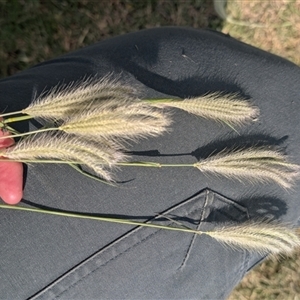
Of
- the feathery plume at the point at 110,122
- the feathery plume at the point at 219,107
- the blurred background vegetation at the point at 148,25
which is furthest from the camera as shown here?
the blurred background vegetation at the point at 148,25

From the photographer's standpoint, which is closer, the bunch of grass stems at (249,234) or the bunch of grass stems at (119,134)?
the bunch of grass stems at (119,134)

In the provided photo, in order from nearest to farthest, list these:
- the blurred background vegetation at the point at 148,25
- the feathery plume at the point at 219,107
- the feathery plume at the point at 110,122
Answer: the feathery plume at the point at 110,122, the feathery plume at the point at 219,107, the blurred background vegetation at the point at 148,25

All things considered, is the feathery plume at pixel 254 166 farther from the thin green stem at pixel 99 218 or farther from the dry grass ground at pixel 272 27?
the dry grass ground at pixel 272 27

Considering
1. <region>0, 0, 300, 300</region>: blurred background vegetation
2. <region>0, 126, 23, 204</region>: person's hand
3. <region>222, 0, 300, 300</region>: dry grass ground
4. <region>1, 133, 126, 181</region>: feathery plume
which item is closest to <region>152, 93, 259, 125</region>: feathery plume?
<region>1, 133, 126, 181</region>: feathery plume

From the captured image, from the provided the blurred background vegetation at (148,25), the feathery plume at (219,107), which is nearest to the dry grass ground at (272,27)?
the blurred background vegetation at (148,25)

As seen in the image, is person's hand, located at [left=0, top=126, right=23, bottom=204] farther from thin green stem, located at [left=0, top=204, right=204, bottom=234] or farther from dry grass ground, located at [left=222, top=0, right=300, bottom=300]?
dry grass ground, located at [left=222, top=0, right=300, bottom=300]

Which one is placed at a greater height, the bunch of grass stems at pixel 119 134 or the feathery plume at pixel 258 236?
the bunch of grass stems at pixel 119 134

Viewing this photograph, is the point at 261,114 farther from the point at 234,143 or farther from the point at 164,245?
the point at 164,245

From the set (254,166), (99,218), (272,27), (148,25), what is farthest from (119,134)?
(272,27)

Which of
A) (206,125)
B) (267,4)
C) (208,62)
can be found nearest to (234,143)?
(206,125)
